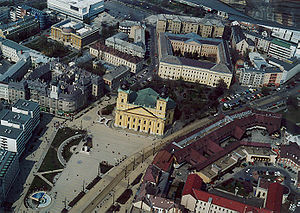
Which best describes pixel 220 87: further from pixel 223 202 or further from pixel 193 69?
pixel 223 202

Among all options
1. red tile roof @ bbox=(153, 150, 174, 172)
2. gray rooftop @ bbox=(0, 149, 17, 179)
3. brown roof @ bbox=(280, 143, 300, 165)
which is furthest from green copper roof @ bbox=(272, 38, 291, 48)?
gray rooftop @ bbox=(0, 149, 17, 179)

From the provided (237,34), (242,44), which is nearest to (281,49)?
(242,44)

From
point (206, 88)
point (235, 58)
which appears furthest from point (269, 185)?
point (235, 58)

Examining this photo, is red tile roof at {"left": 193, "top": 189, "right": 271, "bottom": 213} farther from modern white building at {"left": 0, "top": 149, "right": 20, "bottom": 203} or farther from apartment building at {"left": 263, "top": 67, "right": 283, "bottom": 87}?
apartment building at {"left": 263, "top": 67, "right": 283, "bottom": 87}

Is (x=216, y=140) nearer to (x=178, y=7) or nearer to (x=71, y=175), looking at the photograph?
(x=71, y=175)

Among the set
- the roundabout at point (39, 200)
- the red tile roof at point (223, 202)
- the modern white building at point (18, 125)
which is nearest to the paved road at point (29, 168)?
the roundabout at point (39, 200)
